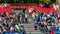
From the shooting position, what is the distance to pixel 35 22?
2348cm

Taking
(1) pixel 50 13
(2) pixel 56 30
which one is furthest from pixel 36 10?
(2) pixel 56 30

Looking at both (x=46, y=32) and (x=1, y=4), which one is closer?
(x=46, y=32)

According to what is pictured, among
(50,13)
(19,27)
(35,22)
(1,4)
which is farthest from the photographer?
(1,4)

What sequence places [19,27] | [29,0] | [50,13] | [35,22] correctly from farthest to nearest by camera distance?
[29,0]
[50,13]
[35,22]
[19,27]

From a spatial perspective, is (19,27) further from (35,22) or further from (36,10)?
(36,10)

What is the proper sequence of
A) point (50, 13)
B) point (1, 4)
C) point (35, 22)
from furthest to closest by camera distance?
point (1, 4) → point (50, 13) → point (35, 22)

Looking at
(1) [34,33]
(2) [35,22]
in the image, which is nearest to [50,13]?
(2) [35,22]

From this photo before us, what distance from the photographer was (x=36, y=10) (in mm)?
25781

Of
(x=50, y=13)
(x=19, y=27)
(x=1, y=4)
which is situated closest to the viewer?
(x=19, y=27)

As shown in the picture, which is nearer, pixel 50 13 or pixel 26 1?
pixel 50 13

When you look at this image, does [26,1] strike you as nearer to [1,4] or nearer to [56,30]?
[1,4]

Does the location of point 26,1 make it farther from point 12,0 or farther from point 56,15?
point 56,15

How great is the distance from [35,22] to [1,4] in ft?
20.6

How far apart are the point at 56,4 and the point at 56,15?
15.3 feet
